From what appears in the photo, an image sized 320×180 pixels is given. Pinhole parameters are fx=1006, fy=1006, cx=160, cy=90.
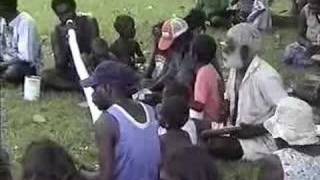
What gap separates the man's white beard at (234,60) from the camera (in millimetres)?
6759

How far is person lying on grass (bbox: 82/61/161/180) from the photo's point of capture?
219 inches

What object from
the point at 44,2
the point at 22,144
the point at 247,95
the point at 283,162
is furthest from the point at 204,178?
the point at 44,2

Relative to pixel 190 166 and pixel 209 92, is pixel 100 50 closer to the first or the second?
pixel 209 92

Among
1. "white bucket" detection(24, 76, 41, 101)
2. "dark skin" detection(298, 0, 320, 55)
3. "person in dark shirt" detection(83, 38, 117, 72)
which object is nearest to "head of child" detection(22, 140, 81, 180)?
"person in dark shirt" detection(83, 38, 117, 72)

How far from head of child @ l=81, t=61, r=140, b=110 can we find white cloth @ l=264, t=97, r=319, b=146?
89 cm

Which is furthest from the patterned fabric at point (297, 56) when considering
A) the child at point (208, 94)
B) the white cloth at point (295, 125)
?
the white cloth at point (295, 125)

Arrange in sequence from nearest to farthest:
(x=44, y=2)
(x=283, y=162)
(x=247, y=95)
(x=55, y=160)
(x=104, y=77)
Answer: (x=55, y=160) < (x=283, y=162) < (x=104, y=77) < (x=247, y=95) < (x=44, y=2)

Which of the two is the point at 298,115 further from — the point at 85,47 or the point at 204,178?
the point at 85,47

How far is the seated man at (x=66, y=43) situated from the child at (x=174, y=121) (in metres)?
2.70

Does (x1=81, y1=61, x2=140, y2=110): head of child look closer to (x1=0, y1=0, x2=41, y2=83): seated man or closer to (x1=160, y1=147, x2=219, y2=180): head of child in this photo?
(x1=160, y1=147, x2=219, y2=180): head of child

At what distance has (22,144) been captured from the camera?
24.5 ft

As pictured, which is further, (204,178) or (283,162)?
(283,162)

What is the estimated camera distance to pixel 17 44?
336 inches

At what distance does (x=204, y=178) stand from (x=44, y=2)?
7.91m
